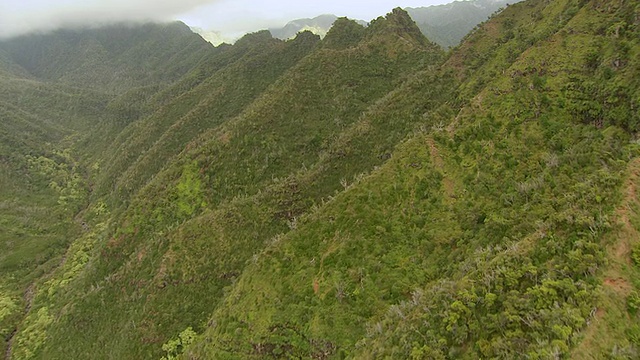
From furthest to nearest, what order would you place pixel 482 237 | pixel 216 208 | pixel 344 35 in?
1. pixel 344 35
2. pixel 216 208
3. pixel 482 237

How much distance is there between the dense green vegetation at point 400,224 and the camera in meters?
24.0

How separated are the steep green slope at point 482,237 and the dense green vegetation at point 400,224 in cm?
16

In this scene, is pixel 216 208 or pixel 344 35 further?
pixel 344 35

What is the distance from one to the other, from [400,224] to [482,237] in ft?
28.6

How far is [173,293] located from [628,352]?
55934 millimetres

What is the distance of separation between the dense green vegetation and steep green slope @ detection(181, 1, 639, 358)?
6.5 inches

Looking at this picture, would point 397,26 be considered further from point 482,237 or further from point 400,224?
point 482,237

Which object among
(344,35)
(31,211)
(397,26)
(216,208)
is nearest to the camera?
(216,208)

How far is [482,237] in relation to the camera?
34.1 m

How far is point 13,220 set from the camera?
408 ft

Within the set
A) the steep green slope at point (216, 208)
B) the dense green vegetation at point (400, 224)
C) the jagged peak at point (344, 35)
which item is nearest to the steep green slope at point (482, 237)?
the dense green vegetation at point (400, 224)

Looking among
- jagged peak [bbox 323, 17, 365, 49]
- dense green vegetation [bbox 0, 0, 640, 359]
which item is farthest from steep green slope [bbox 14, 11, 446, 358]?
jagged peak [bbox 323, 17, 365, 49]

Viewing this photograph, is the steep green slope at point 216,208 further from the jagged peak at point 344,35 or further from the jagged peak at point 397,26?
the jagged peak at point 344,35

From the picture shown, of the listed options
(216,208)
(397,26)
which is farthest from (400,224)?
(397,26)
